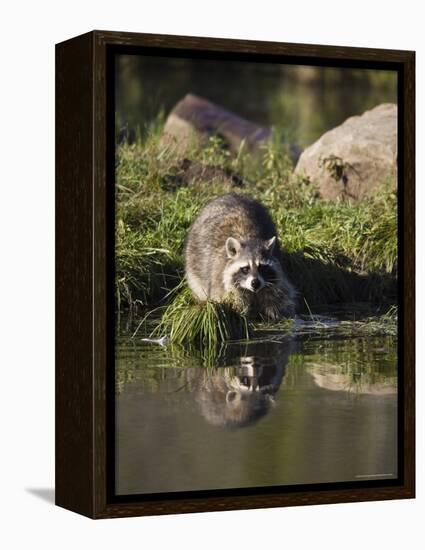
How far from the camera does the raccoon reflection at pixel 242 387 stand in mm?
10781

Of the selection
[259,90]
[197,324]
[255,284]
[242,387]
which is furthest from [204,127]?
[242,387]

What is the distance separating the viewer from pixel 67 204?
10711 mm

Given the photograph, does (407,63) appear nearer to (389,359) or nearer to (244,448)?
(389,359)

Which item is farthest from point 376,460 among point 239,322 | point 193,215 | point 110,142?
point 110,142

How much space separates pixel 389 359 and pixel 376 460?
71 centimetres

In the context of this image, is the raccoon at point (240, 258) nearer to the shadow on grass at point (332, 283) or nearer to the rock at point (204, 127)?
the shadow on grass at point (332, 283)

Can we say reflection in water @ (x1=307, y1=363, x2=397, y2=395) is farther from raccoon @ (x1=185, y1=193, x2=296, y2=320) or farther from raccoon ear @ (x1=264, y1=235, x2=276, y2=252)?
raccoon ear @ (x1=264, y1=235, x2=276, y2=252)

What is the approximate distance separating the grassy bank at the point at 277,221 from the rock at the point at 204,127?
0.07 m

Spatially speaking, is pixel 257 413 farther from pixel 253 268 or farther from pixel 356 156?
pixel 356 156

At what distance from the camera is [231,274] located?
11383 mm

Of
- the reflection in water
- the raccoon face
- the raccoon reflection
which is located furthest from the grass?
the reflection in water

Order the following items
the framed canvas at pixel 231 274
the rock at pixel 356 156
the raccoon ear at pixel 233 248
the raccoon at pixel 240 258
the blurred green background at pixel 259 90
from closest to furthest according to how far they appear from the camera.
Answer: the framed canvas at pixel 231 274
the blurred green background at pixel 259 90
the raccoon at pixel 240 258
the raccoon ear at pixel 233 248
the rock at pixel 356 156

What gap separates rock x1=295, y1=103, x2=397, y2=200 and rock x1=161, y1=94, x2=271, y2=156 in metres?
0.44

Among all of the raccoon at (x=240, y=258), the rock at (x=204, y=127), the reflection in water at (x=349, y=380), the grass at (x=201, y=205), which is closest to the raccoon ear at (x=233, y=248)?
the raccoon at (x=240, y=258)
